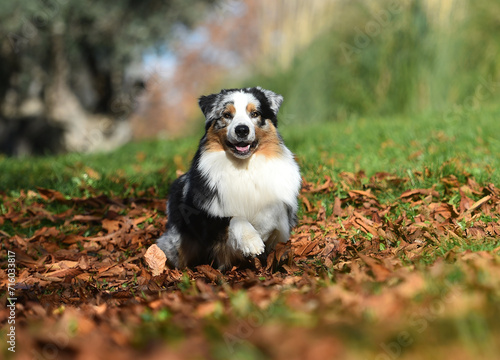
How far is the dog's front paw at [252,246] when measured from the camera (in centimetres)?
347

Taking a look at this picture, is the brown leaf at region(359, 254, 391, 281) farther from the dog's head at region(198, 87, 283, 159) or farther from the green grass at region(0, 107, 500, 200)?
the green grass at region(0, 107, 500, 200)

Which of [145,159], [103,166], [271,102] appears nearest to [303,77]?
[145,159]

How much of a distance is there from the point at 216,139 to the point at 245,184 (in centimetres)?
37

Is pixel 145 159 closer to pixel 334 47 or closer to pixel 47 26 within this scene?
pixel 334 47

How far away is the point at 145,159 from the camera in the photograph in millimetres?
8023

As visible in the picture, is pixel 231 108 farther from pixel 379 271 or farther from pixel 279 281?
pixel 379 271

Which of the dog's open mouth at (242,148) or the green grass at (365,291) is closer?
the green grass at (365,291)

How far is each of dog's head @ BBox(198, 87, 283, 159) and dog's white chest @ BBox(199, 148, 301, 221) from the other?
8 centimetres

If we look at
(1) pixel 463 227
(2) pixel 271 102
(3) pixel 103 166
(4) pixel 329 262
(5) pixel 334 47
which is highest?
(5) pixel 334 47

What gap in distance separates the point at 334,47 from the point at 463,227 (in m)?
7.26

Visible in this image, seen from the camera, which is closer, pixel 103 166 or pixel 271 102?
pixel 271 102

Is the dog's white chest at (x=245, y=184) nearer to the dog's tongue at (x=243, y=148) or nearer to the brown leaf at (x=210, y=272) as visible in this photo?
the dog's tongue at (x=243, y=148)

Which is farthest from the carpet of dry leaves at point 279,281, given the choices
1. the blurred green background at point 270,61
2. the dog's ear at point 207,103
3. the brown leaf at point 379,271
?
the blurred green background at point 270,61

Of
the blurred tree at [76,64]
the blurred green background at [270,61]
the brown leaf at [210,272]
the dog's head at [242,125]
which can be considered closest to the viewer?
the brown leaf at [210,272]
